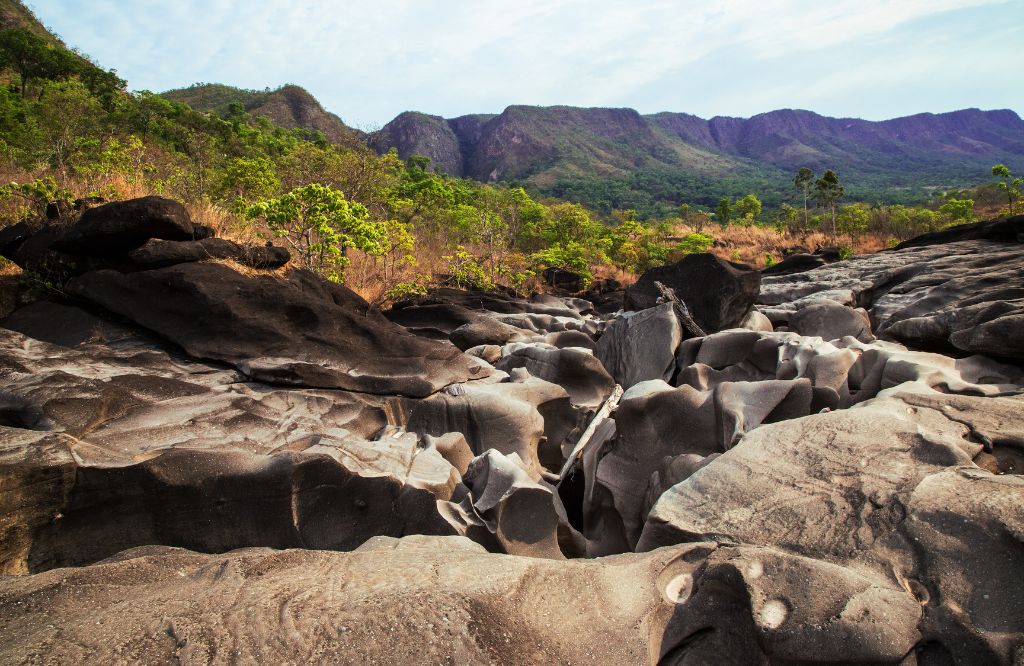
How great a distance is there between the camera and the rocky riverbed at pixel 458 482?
1.98 meters

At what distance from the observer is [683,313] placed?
30.8 ft

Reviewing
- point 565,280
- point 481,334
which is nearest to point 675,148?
point 565,280

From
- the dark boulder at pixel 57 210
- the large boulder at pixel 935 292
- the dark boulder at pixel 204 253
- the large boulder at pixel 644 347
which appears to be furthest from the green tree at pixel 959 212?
the dark boulder at pixel 57 210

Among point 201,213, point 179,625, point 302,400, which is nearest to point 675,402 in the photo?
point 302,400

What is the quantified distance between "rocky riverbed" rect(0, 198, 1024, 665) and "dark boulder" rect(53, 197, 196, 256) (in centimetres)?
3

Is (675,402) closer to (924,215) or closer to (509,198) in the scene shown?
(509,198)

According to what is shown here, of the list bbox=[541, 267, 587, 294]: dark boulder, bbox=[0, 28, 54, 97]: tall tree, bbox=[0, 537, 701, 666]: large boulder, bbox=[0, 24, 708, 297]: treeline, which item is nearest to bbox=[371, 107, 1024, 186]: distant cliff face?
bbox=[0, 28, 54, 97]: tall tree

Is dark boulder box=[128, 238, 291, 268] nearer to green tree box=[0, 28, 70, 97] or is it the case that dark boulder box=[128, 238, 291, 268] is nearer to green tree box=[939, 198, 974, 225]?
green tree box=[939, 198, 974, 225]

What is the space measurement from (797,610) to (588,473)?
336cm

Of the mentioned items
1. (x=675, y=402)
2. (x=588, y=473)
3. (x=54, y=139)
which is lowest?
(x=588, y=473)

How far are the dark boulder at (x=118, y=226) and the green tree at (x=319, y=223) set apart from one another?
8.19ft

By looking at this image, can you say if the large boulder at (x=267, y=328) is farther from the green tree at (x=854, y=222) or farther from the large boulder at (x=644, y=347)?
the green tree at (x=854, y=222)

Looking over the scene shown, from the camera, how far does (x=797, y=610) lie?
2.04 meters

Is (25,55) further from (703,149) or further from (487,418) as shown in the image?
(703,149)
